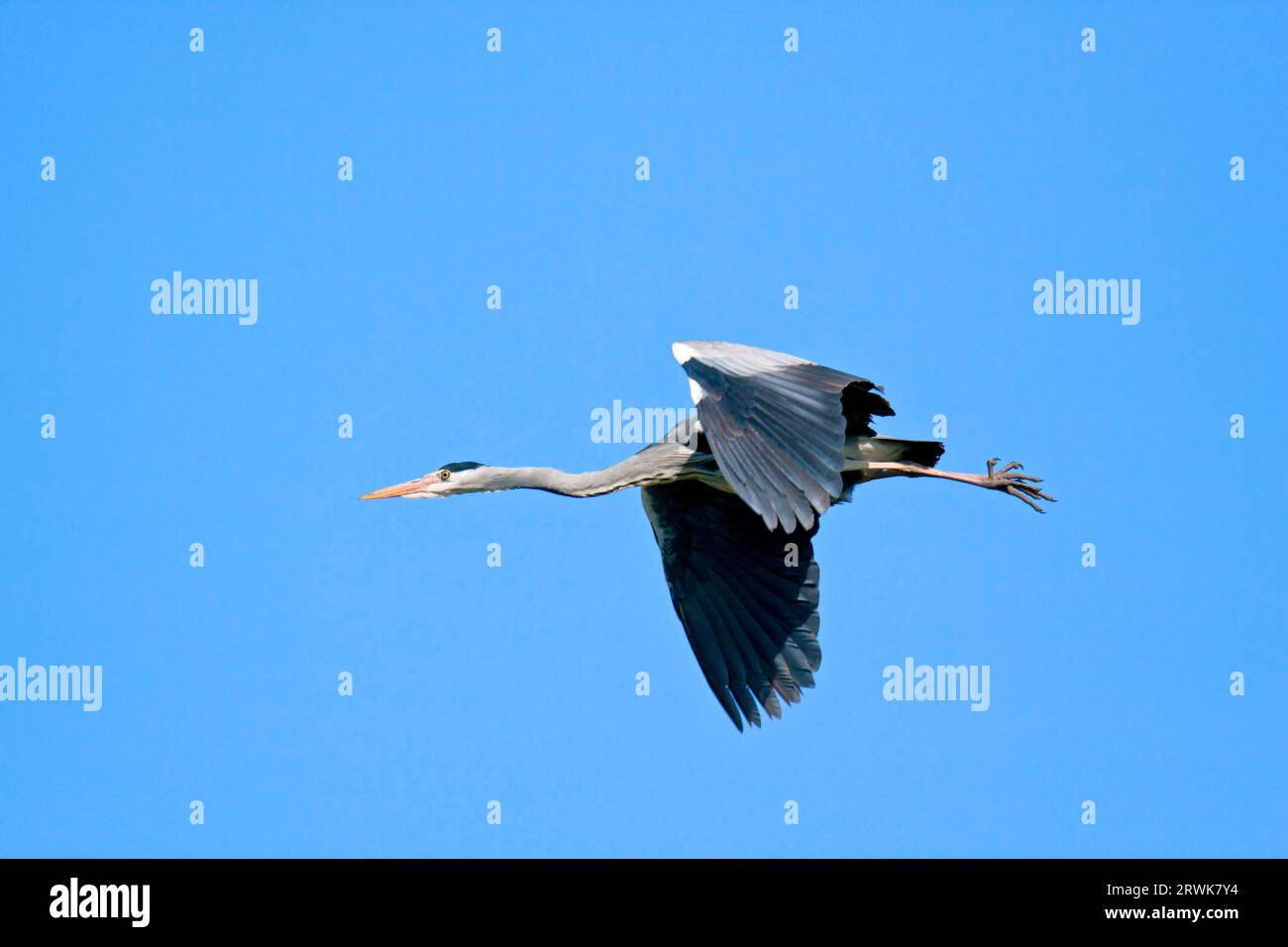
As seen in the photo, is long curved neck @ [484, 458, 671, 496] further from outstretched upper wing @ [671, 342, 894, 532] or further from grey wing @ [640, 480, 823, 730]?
outstretched upper wing @ [671, 342, 894, 532]

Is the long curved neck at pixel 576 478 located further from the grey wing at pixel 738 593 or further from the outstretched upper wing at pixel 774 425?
the outstretched upper wing at pixel 774 425

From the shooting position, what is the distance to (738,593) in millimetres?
10539

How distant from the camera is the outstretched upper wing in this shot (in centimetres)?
811

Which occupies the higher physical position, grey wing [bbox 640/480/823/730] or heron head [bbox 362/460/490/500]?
heron head [bbox 362/460/490/500]

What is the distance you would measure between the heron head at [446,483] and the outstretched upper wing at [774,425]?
1.64m

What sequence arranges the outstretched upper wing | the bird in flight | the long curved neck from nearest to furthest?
the outstretched upper wing, the bird in flight, the long curved neck

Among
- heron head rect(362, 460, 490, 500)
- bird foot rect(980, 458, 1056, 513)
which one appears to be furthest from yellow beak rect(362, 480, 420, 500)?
bird foot rect(980, 458, 1056, 513)

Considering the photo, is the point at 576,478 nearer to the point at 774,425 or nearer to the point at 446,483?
the point at 446,483

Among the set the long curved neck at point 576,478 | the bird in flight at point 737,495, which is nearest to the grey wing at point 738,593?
the bird in flight at point 737,495

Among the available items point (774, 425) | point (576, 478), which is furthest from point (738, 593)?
point (774, 425)

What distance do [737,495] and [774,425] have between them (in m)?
0.81
